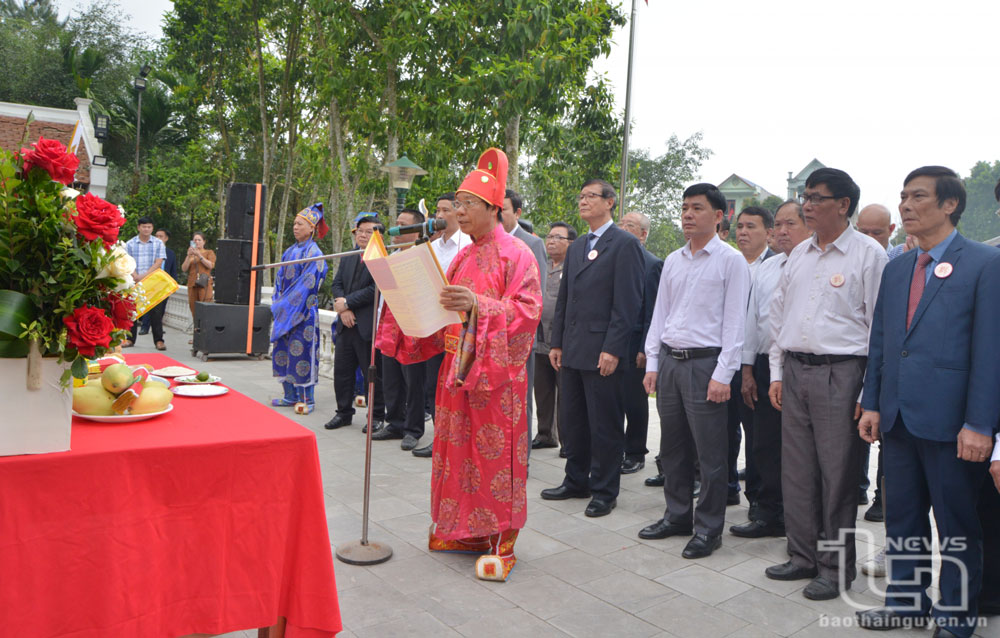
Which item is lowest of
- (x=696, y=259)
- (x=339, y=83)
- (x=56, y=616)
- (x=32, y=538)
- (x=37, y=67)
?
(x=56, y=616)

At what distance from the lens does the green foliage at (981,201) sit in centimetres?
4650

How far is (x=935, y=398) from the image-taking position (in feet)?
9.32

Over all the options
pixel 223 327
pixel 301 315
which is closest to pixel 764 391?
pixel 301 315

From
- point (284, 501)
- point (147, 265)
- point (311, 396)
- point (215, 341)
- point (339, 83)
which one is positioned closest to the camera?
point (284, 501)

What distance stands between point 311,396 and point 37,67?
2669 cm

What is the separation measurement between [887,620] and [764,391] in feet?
5.30

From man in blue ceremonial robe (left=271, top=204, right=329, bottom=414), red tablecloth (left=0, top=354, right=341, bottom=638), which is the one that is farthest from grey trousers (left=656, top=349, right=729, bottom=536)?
man in blue ceremonial robe (left=271, top=204, right=329, bottom=414)

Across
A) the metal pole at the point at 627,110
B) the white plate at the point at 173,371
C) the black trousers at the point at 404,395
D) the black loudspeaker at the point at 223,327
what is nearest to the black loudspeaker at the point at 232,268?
the black trousers at the point at 404,395

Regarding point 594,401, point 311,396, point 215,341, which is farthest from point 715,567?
point 215,341

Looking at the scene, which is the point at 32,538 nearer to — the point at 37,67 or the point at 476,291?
the point at 476,291

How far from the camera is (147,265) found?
1048 cm

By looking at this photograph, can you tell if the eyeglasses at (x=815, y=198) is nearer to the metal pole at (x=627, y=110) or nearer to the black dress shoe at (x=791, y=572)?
the black dress shoe at (x=791, y=572)

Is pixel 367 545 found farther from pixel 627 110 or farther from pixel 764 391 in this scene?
pixel 627 110

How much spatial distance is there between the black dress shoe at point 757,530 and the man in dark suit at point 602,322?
0.78 metres
